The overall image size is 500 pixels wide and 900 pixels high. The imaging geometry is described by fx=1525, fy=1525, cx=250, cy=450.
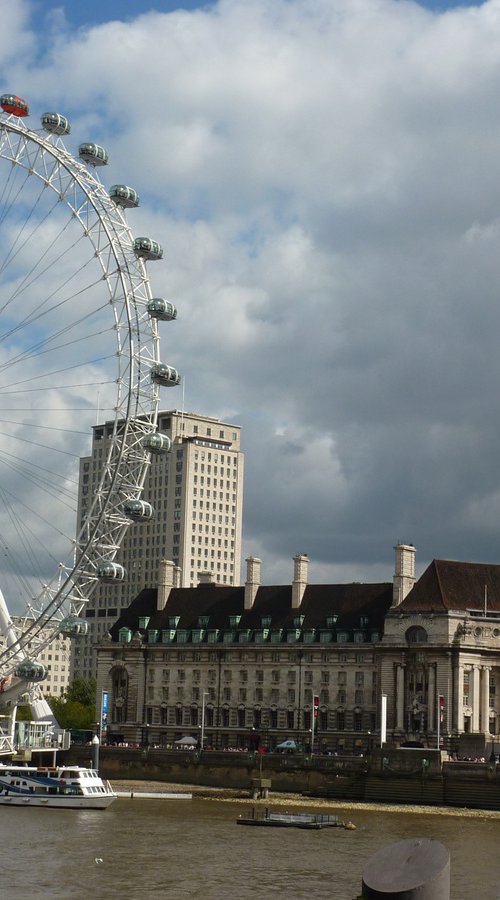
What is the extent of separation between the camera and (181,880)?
5619 centimetres

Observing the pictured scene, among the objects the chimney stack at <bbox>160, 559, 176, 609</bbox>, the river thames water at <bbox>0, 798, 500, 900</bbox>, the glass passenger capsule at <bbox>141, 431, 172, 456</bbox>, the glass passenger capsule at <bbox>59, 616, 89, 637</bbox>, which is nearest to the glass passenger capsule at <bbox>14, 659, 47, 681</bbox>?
the glass passenger capsule at <bbox>59, 616, 89, 637</bbox>

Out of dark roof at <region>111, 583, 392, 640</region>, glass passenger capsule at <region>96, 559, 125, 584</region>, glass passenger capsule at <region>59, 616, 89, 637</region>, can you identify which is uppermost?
dark roof at <region>111, 583, 392, 640</region>

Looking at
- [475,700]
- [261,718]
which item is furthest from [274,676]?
[475,700]

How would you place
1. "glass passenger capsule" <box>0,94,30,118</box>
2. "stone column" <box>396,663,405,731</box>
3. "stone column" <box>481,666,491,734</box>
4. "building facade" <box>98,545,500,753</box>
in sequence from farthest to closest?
"stone column" <box>396,663,405,731</box> < "stone column" <box>481,666,491,734</box> < "building facade" <box>98,545,500,753</box> < "glass passenger capsule" <box>0,94,30,118</box>

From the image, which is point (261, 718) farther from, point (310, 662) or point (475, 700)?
point (475, 700)

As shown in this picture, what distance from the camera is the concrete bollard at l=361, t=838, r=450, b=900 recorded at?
28.8 metres

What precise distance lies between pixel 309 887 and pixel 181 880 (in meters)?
4.75

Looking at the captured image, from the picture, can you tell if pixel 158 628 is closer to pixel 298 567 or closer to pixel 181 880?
pixel 298 567

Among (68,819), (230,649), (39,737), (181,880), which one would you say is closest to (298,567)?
(230,649)

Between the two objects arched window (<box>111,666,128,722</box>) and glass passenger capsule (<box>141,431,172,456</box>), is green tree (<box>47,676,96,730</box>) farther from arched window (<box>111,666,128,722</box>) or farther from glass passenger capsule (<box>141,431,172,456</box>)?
glass passenger capsule (<box>141,431,172,456</box>)

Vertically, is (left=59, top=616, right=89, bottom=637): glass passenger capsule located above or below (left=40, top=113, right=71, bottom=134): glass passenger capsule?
below

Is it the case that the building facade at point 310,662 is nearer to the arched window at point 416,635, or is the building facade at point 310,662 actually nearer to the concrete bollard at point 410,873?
the arched window at point 416,635

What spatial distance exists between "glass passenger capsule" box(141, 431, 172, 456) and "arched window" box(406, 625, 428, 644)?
41816 mm

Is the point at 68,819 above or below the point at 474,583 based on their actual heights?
below
